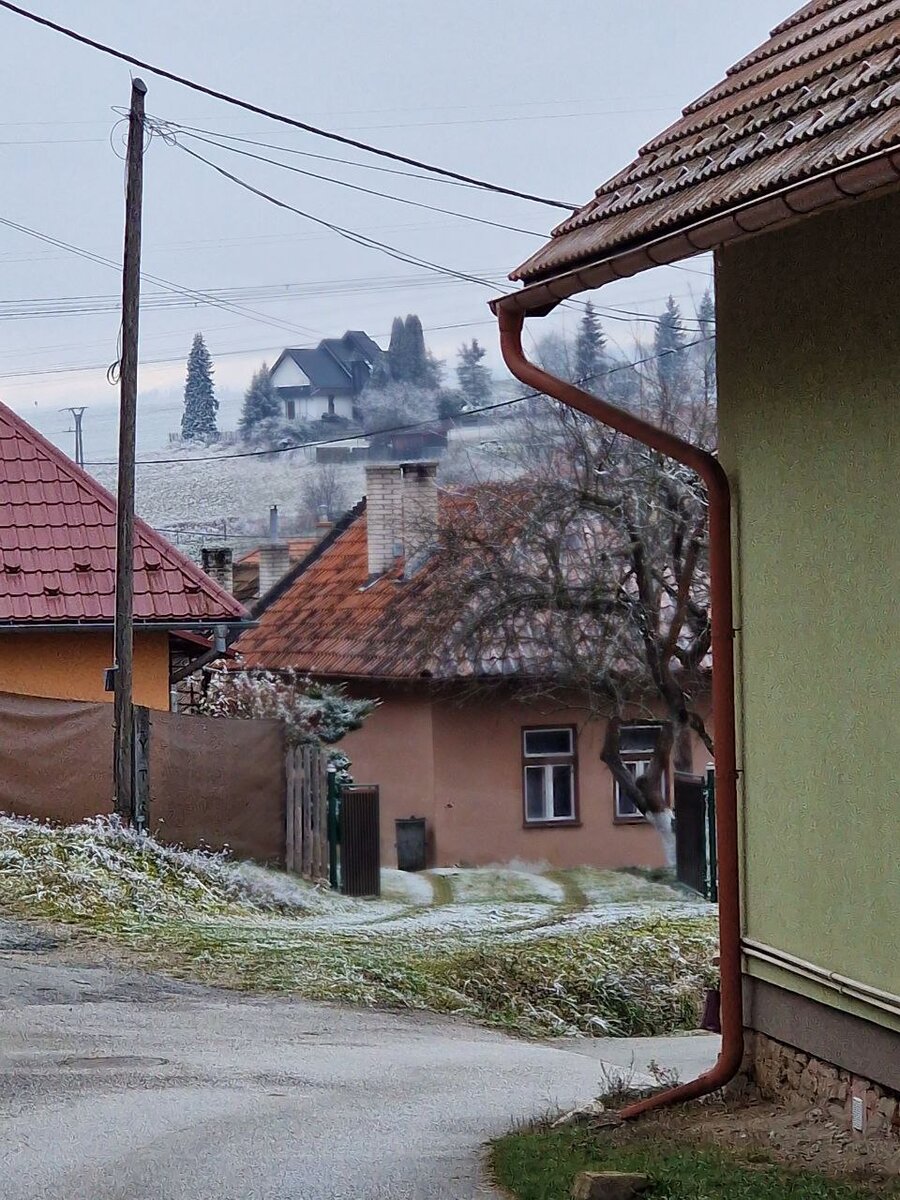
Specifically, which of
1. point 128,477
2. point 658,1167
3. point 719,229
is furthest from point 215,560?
point 658,1167

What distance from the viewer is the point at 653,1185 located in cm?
553

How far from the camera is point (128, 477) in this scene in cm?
1766

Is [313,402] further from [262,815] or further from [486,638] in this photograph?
[262,815]

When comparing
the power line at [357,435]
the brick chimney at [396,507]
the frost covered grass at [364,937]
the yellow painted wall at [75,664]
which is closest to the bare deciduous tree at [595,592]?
the brick chimney at [396,507]

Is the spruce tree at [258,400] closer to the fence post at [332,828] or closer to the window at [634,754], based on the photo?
the window at [634,754]

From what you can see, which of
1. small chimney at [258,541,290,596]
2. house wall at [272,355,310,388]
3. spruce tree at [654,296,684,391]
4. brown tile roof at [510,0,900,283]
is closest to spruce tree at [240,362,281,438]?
house wall at [272,355,310,388]

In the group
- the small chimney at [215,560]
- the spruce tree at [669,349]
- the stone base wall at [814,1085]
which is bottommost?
the stone base wall at [814,1085]

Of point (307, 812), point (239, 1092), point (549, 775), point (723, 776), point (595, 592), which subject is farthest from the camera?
point (549, 775)

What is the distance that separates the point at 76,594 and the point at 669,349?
727 inches

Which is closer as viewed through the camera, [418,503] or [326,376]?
[418,503]

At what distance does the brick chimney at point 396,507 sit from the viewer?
102 ft

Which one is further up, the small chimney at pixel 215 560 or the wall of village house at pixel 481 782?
the small chimney at pixel 215 560

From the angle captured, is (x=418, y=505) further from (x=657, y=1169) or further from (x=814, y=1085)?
(x=657, y=1169)

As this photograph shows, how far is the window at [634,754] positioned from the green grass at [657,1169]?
21186 mm
